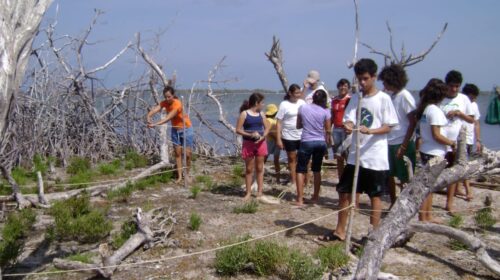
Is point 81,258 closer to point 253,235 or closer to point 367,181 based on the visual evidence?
point 253,235

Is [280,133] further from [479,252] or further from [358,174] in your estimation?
[479,252]

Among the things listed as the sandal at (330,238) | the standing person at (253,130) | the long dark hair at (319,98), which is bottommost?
the sandal at (330,238)

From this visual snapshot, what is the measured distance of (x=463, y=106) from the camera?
5.94 m

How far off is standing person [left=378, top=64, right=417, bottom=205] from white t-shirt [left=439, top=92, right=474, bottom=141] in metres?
0.50

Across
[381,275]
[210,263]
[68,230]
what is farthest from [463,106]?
[68,230]

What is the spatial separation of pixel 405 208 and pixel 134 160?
6.99 meters

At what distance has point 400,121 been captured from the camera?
539 cm

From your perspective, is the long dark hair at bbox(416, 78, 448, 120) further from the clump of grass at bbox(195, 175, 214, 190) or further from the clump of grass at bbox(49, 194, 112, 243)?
the clump of grass at bbox(195, 175, 214, 190)

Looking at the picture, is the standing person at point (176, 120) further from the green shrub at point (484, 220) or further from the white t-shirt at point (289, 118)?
the green shrub at point (484, 220)

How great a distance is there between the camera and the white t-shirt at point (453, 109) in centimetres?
567

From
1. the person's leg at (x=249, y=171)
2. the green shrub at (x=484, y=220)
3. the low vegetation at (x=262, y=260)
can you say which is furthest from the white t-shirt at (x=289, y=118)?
the low vegetation at (x=262, y=260)

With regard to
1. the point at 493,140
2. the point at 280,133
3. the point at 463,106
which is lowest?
the point at 493,140

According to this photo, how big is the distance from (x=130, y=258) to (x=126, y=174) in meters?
4.50

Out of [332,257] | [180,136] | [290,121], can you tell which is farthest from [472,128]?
[180,136]
